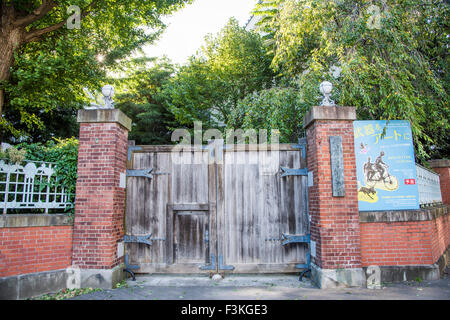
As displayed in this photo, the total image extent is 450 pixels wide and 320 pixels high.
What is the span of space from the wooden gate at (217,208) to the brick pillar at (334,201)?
1.68 feet

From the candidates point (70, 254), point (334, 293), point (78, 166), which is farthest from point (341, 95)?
point (70, 254)

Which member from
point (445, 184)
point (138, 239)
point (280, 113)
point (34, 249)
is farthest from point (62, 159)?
point (445, 184)

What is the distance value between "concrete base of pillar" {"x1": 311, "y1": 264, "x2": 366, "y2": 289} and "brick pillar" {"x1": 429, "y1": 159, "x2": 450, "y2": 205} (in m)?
6.06

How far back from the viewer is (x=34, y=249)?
4.30 m

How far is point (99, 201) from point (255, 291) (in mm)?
3162

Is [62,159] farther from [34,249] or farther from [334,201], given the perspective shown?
[334,201]

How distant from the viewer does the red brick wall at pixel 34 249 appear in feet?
13.3

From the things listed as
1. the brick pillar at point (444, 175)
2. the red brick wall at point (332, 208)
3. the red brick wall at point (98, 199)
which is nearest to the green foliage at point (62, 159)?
the red brick wall at point (98, 199)

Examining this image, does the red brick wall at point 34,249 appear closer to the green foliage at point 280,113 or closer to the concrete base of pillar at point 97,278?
the concrete base of pillar at point 97,278

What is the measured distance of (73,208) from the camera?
16.0 feet

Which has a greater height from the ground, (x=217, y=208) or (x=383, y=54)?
(x=383, y=54)

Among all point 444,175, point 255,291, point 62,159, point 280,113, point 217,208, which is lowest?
point 255,291

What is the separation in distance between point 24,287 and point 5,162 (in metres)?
2.07
